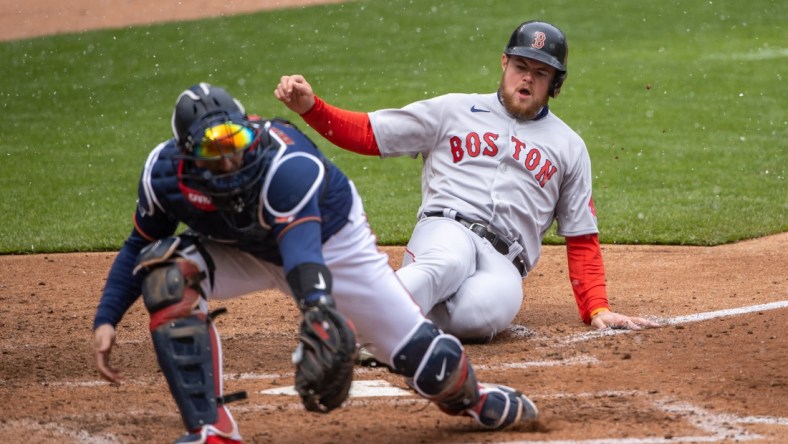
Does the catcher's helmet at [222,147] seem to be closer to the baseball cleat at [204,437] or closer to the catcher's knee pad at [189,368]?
the catcher's knee pad at [189,368]

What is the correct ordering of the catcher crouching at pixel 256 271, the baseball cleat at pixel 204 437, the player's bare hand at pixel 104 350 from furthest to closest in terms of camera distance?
1. the player's bare hand at pixel 104 350
2. the baseball cleat at pixel 204 437
3. the catcher crouching at pixel 256 271

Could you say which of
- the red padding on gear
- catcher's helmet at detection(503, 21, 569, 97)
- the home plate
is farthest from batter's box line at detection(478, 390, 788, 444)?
catcher's helmet at detection(503, 21, 569, 97)

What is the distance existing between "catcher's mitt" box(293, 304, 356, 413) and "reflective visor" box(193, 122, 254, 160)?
0.56m

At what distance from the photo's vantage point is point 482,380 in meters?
4.86

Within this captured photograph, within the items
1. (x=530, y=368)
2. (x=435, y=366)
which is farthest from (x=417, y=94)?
(x=435, y=366)

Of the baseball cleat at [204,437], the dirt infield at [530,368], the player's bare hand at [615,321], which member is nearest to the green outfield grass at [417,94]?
the dirt infield at [530,368]

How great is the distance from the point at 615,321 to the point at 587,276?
257mm

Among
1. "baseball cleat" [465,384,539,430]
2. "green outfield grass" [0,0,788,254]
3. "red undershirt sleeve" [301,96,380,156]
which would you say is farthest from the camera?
"green outfield grass" [0,0,788,254]

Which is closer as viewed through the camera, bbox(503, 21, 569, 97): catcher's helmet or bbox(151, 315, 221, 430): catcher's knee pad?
bbox(151, 315, 221, 430): catcher's knee pad

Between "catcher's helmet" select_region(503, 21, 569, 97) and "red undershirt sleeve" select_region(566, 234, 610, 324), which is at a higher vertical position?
"catcher's helmet" select_region(503, 21, 569, 97)

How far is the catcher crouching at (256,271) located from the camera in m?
3.54

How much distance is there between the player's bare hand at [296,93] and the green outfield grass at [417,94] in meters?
2.87

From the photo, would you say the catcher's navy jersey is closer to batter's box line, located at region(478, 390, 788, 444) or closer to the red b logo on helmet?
batter's box line, located at region(478, 390, 788, 444)

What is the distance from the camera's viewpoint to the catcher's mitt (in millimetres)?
3428
